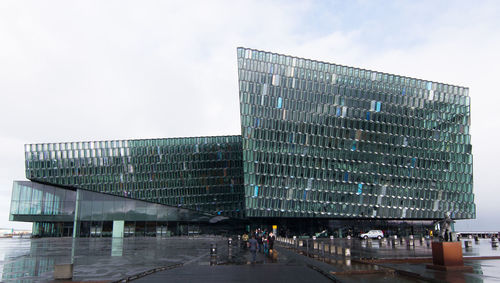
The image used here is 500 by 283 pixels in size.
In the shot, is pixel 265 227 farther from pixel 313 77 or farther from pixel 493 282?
pixel 493 282

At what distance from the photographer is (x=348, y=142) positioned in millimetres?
81438

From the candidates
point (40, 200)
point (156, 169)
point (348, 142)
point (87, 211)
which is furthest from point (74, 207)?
point (348, 142)

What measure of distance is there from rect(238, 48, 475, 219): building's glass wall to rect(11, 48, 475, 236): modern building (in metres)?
0.20

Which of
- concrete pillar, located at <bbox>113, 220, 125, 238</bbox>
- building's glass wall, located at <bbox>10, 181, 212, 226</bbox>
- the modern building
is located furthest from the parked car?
concrete pillar, located at <bbox>113, 220, 125, 238</bbox>

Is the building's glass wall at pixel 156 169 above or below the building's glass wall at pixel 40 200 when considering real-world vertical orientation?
above

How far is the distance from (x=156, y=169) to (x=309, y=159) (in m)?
37.1

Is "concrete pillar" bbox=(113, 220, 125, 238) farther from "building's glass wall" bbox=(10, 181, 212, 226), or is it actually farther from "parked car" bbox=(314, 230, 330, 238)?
"parked car" bbox=(314, 230, 330, 238)

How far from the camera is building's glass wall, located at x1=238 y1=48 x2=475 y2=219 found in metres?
75.9

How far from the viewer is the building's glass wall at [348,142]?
75.9 meters

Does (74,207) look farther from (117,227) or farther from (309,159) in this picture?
(309,159)

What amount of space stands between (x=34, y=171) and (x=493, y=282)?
326 feet

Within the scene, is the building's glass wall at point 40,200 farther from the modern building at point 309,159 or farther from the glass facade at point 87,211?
the modern building at point 309,159

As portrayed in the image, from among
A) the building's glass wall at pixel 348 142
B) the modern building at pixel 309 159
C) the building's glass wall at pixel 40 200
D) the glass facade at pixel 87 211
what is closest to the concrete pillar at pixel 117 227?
the glass facade at pixel 87 211

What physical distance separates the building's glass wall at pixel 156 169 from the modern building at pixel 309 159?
0.76ft
